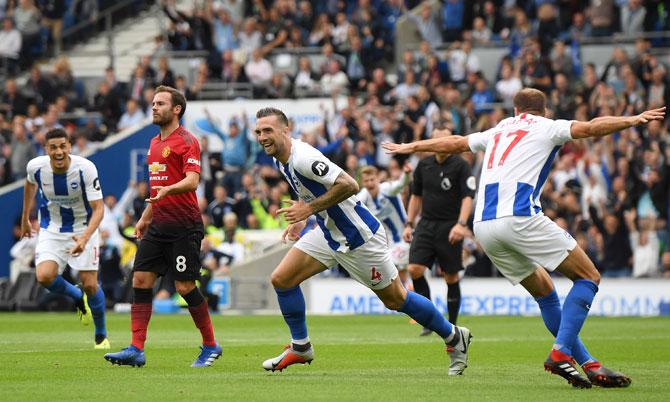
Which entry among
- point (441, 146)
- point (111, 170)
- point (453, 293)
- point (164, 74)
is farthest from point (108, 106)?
point (441, 146)

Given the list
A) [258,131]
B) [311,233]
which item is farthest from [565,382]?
[258,131]

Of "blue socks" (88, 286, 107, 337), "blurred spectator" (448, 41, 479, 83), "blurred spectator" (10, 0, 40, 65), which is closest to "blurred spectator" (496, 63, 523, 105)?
"blurred spectator" (448, 41, 479, 83)

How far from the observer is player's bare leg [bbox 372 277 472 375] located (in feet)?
37.6

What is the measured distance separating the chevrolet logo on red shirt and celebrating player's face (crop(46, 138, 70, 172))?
2.45m

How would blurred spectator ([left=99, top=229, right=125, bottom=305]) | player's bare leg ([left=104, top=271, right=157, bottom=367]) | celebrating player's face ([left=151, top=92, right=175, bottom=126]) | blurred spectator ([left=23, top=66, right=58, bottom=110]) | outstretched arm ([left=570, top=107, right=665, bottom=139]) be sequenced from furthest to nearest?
blurred spectator ([left=23, top=66, right=58, bottom=110]), blurred spectator ([left=99, top=229, right=125, bottom=305]), celebrating player's face ([left=151, top=92, right=175, bottom=126]), player's bare leg ([left=104, top=271, right=157, bottom=367]), outstretched arm ([left=570, top=107, right=665, bottom=139])

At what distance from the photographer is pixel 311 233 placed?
1165 cm

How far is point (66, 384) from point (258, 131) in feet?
8.55

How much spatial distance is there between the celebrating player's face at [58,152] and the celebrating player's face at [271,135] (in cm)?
421

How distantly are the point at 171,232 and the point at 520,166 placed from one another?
355 cm

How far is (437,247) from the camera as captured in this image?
693 inches

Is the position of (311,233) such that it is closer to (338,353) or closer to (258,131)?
(258,131)

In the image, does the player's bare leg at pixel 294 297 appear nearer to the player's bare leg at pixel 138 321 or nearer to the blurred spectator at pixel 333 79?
the player's bare leg at pixel 138 321

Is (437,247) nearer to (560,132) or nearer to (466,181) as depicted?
(466,181)

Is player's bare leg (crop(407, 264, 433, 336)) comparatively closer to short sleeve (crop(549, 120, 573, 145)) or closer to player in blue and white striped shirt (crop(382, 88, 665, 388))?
player in blue and white striped shirt (crop(382, 88, 665, 388))
